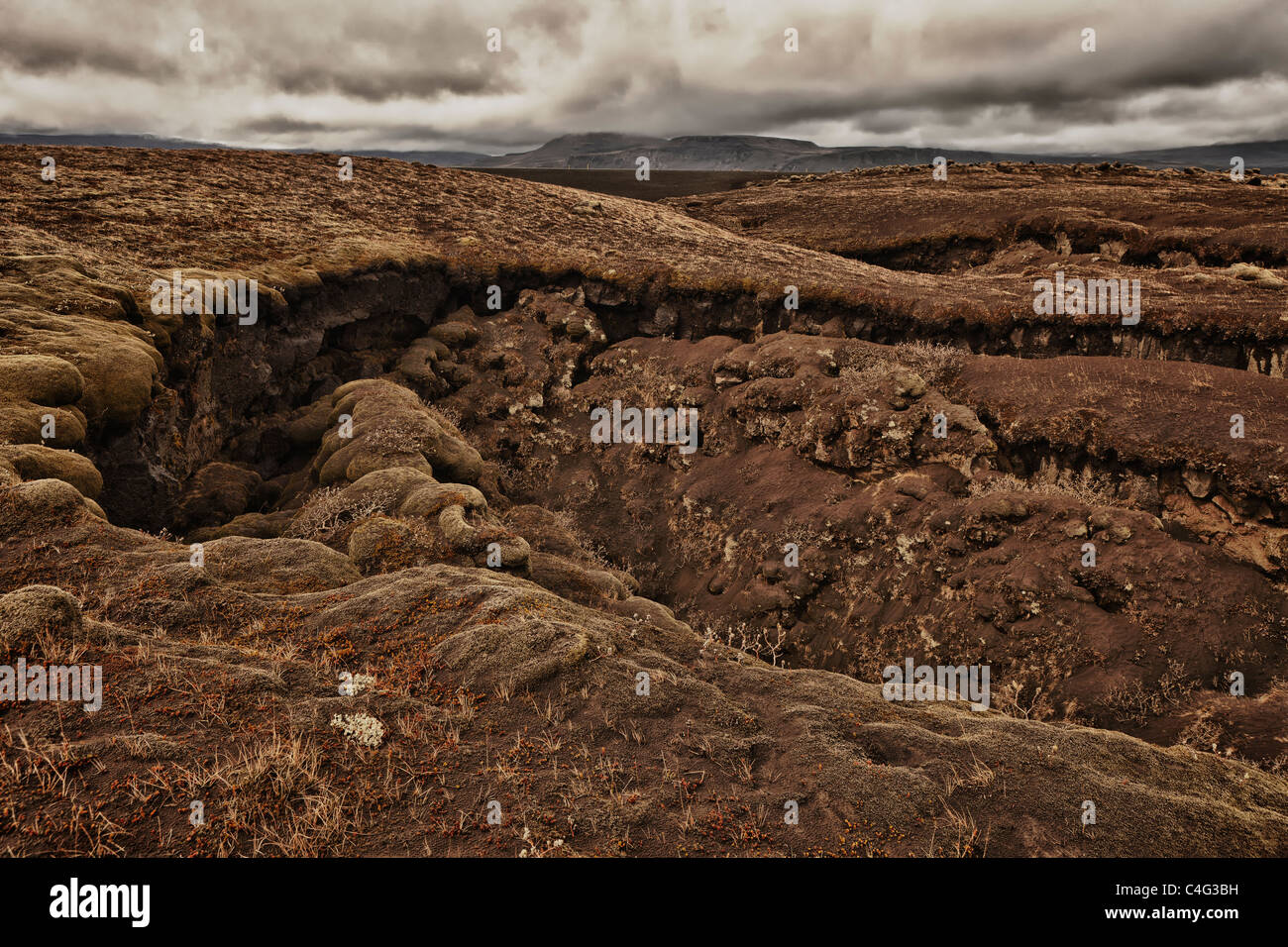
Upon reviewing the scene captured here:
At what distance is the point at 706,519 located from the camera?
29.0 metres

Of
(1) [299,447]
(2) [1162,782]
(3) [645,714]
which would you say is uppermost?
(1) [299,447]

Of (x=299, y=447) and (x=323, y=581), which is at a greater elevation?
(x=299, y=447)

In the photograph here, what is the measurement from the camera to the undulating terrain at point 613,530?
26.0 ft

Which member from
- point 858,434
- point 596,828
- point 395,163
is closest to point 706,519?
point 858,434

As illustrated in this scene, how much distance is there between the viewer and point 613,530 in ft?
100

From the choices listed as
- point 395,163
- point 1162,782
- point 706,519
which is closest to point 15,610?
point 1162,782

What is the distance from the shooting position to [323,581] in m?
14.3

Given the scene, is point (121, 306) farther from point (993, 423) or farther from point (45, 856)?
point (993, 423)

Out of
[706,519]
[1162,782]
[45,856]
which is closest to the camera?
[45,856]

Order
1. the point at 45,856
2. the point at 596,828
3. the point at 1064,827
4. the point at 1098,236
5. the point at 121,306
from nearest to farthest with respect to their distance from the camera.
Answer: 1. the point at 45,856
2. the point at 596,828
3. the point at 1064,827
4. the point at 121,306
5. the point at 1098,236

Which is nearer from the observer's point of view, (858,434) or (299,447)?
(858,434)

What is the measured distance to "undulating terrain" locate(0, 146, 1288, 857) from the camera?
7930mm

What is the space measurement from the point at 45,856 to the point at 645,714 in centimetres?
685

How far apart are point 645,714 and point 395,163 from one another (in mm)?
66839
